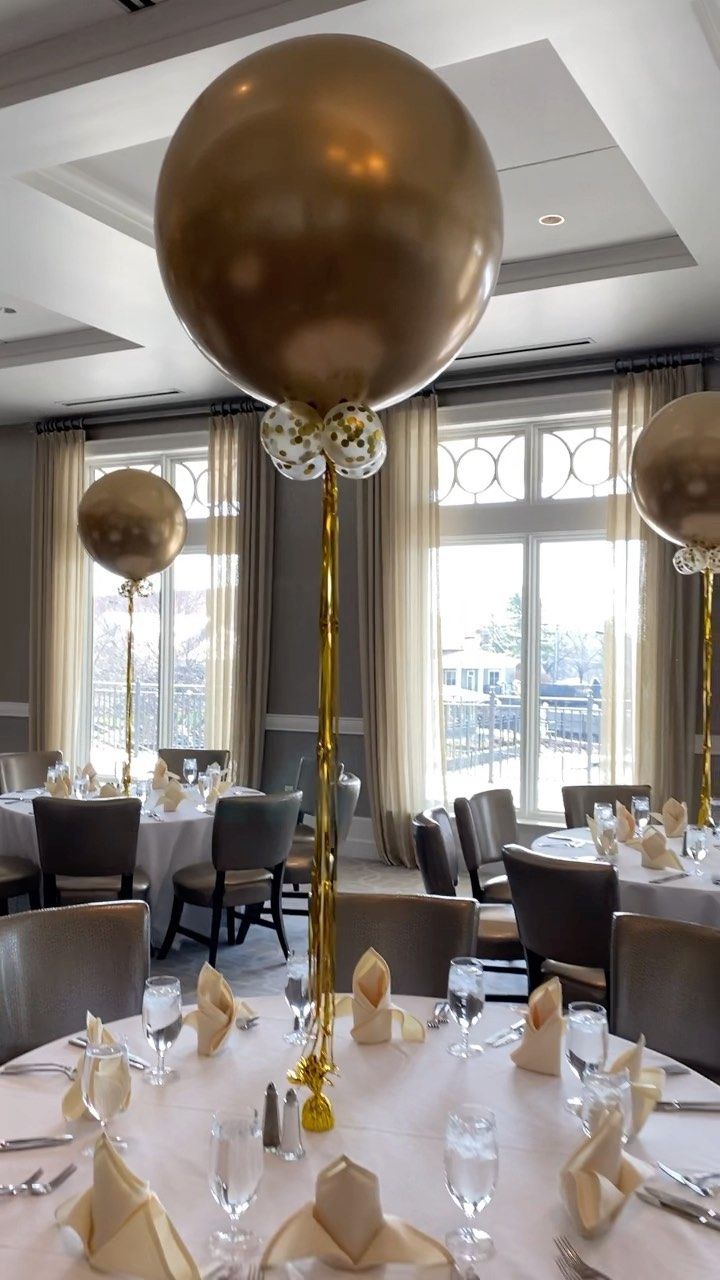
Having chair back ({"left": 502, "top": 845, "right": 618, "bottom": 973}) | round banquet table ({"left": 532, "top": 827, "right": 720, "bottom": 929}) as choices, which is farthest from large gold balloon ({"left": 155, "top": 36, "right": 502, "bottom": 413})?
round banquet table ({"left": 532, "top": 827, "right": 720, "bottom": 929})

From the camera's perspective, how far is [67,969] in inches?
92.8

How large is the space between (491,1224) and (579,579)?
6.29m

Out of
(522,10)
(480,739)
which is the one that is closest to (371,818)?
(480,739)

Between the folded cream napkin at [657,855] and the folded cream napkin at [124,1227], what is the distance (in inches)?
115

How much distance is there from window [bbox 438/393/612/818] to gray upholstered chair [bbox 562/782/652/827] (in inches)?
64.2

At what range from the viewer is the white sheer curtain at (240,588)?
8.00 meters

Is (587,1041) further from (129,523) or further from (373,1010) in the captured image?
(129,523)

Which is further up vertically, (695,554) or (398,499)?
(398,499)

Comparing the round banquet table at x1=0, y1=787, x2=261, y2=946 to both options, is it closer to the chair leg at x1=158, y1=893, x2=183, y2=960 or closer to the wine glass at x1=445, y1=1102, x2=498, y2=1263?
the chair leg at x1=158, y1=893, x2=183, y2=960

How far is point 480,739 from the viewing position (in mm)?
7621

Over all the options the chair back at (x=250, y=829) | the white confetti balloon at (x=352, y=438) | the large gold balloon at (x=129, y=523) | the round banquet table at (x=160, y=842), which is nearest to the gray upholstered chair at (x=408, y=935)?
the white confetti balloon at (x=352, y=438)

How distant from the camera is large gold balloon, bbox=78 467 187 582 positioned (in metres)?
5.16

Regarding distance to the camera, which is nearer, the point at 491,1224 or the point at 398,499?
the point at 491,1224

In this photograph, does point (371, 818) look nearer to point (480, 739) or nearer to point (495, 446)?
point (480, 739)
